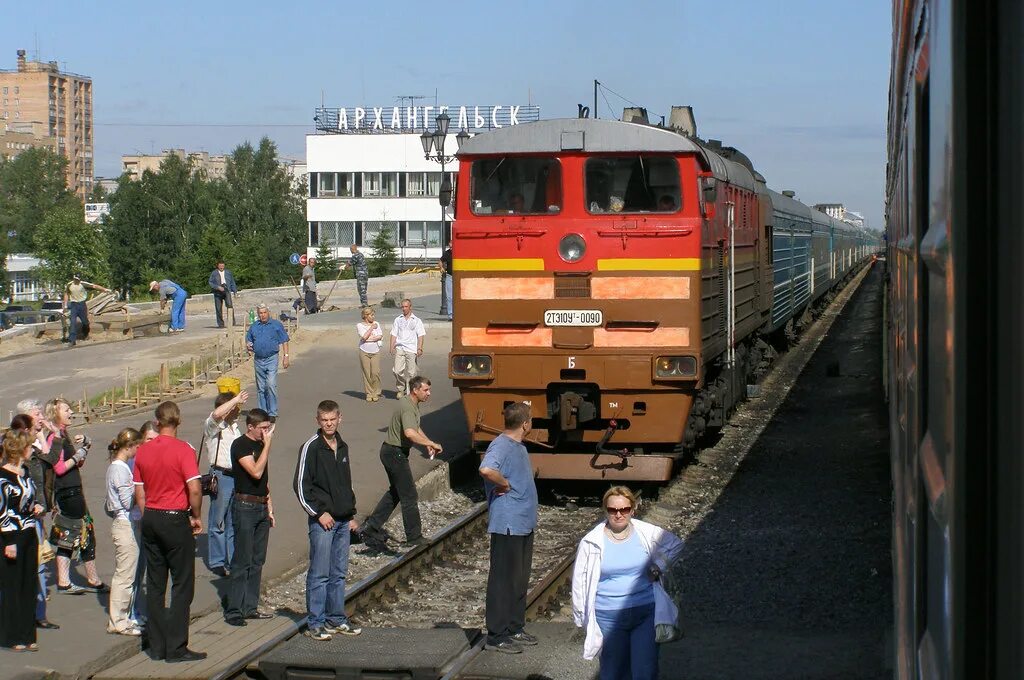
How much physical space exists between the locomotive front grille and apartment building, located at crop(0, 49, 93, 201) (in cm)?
16964

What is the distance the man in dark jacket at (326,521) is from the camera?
27.3 feet

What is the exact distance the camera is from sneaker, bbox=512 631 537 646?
319 inches

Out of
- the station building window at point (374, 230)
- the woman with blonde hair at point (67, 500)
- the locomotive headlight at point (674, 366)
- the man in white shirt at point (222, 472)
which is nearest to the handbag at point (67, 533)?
the woman with blonde hair at point (67, 500)

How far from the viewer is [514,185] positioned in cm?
1231

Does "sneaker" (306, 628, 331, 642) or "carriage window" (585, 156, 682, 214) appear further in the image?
"carriage window" (585, 156, 682, 214)

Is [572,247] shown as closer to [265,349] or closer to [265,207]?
[265,349]

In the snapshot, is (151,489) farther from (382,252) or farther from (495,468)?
(382,252)

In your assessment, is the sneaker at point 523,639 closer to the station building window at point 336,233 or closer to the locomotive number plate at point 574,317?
the locomotive number plate at point 574,317

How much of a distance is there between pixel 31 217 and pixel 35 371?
102 meters

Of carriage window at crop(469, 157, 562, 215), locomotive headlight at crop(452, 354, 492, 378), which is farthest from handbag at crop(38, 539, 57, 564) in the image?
carriage window at crop(469, 157, 562, 215)

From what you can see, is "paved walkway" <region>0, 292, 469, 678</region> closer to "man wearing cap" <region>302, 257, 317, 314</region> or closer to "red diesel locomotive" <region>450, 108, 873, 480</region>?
"red diesel locomotive" <region>450, 108, 873, 480</region>

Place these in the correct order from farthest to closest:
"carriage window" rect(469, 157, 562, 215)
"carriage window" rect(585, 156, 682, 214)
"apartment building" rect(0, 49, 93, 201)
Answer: "apartment building" rect(0, 49, 93, 201) → "carriage window" rect(469, 157, 562, 215) → "carriage window" rect(585, 156, 682, 214)

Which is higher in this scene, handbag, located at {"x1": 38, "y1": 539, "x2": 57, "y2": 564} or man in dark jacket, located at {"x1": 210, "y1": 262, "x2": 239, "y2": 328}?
man in dark jacket, located at {"x1": 210, "y1": 262, "x2": 239, "y2": 328}

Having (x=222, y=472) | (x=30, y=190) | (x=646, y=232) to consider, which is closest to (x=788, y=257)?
(x=646, y=232)
